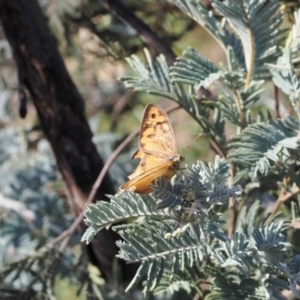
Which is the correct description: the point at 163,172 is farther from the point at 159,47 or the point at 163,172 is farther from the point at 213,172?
the point at 159,47

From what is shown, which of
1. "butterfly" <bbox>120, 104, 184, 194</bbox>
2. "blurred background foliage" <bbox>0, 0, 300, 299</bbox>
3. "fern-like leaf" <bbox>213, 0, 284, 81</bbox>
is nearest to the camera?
"butterfly" <bbox>120, 104, 184, 194</bbox>

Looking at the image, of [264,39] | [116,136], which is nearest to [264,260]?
[264,39]

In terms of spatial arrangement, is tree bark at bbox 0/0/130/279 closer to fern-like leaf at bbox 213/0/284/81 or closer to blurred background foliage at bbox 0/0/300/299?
blurred background foliage at bbox 0/0/300/299

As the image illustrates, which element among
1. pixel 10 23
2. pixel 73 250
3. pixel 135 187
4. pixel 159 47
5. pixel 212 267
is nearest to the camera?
pixel 135 187

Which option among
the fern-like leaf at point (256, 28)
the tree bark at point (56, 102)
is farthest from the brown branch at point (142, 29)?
the fern-like leaf at point (256, 28)

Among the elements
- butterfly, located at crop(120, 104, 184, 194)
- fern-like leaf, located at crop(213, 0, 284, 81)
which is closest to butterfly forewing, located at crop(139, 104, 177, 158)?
butterfly, located at crop(120, 104, 184, 194)

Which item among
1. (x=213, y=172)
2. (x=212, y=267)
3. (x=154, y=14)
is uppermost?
(x=154, y=14)

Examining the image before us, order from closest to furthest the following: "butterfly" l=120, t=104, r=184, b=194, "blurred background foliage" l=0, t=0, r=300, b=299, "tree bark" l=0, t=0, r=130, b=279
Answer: "butterfly" l=120, t=104, r=184, b=194 → "tree bark" l=0, t=0, r=130, b=279 → "blurred background foliage" l=0, t=0, r=300, b=299
